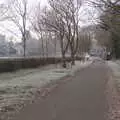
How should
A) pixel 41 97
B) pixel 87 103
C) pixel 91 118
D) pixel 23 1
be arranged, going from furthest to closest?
pixel 23 1 → pixel 41 97 → pixel 87 103 → pixel 91 118

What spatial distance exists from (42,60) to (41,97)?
27358 millimetres

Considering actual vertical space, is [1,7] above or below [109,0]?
above

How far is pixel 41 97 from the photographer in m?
12.8

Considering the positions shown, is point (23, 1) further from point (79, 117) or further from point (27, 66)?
point (79, 117)

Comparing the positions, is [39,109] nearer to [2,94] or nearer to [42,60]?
[2,94]

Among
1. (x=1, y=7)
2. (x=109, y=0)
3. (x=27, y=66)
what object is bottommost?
(x=27, y=66)

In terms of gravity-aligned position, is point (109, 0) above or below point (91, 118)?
above

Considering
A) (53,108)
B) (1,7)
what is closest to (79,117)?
(53,108)

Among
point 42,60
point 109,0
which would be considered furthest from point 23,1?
point 109,0

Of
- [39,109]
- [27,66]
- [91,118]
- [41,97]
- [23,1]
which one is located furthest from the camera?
[23,1]

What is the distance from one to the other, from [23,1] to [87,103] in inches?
1423

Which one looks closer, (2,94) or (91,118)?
(91,118)

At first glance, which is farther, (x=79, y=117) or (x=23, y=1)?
(x=23, y=1)

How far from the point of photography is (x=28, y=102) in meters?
11.3
